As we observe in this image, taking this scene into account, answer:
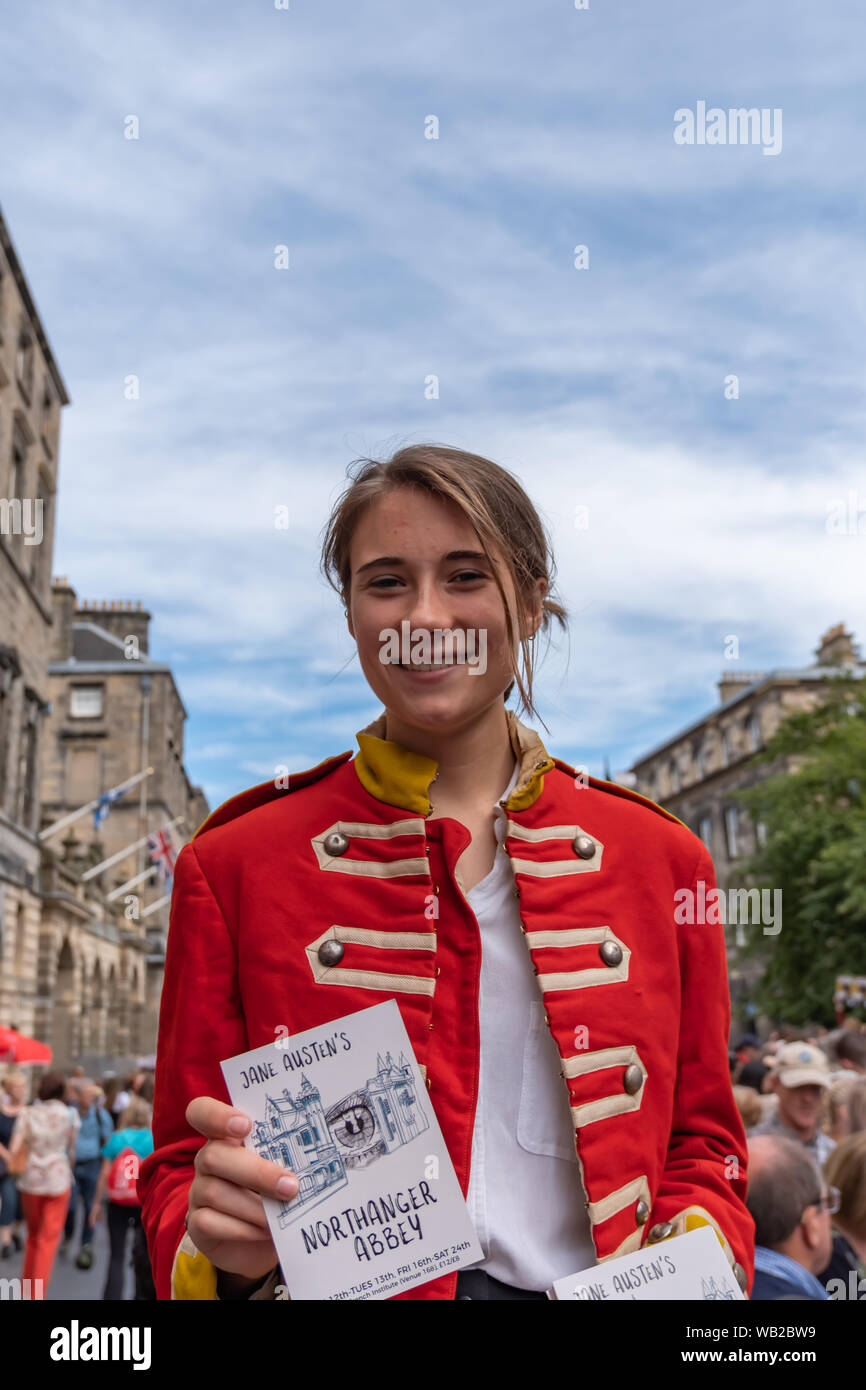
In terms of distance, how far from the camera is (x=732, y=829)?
62.5 metres

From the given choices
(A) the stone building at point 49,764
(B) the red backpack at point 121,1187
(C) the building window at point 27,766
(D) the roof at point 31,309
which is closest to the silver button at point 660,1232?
(B) the red backpack at point 121,1187

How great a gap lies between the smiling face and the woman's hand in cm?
65

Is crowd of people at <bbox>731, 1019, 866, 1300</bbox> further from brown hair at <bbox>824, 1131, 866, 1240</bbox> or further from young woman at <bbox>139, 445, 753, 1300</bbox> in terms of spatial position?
young woman at <bbox>139, 445, 753, 1300</bbox>

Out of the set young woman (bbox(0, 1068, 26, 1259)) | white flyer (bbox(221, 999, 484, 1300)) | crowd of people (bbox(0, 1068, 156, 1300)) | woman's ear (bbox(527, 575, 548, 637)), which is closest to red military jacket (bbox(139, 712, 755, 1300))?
white flyer (bbox(221, 999, 484, 1300))

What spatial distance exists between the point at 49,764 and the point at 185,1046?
61.3 meters

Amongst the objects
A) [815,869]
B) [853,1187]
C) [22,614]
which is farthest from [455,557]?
[815,869]

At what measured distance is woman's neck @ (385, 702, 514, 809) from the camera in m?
2.13

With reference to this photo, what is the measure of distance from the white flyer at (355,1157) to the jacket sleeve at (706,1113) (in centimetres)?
38

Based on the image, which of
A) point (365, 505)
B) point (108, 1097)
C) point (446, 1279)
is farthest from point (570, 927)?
point (108, 1097)

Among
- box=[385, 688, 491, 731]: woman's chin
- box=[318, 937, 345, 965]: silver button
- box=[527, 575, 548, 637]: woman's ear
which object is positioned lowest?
box=[318, 937, 345, 965]: silver button

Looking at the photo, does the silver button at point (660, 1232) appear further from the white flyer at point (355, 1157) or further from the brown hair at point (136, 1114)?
the brown hair at point (136, 1114)
